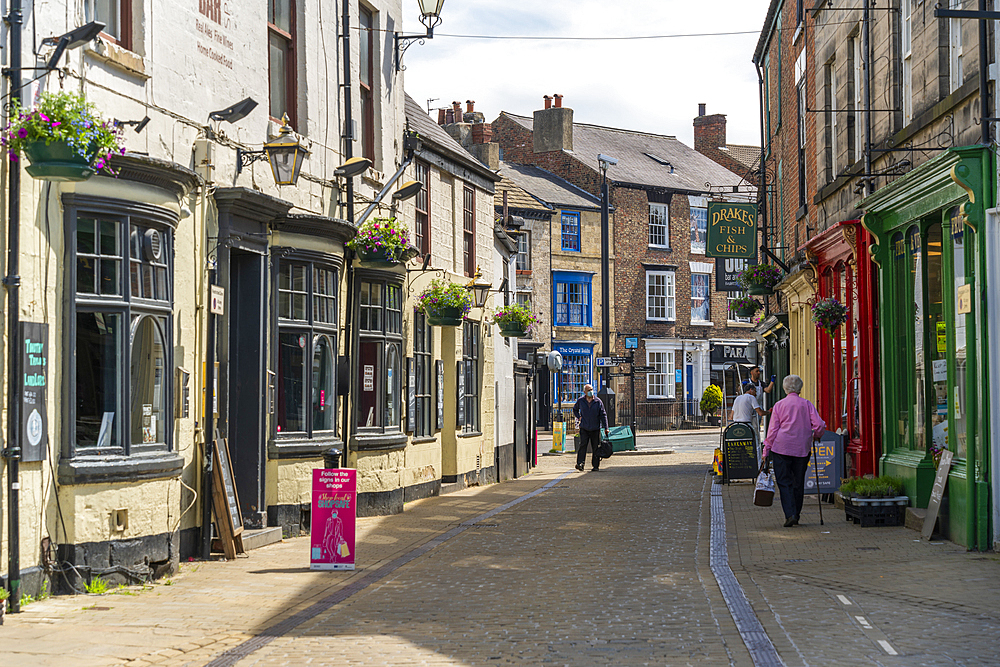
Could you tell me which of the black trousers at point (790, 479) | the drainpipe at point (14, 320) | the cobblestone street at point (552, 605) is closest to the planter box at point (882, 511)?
the cobblestone street at point (552, 605)

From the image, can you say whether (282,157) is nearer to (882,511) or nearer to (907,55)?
(907,55)

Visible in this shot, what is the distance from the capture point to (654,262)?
48.1 metres

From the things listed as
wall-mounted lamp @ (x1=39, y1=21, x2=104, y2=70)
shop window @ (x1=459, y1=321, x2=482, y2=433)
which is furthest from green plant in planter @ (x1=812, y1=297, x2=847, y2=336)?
wall-mounted lamp @ (x1=39, y1=21, x2=104, y2=70)

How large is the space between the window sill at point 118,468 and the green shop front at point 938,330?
7.23 m

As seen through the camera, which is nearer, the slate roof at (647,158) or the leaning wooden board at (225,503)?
the leaning wooden board at (225,503)

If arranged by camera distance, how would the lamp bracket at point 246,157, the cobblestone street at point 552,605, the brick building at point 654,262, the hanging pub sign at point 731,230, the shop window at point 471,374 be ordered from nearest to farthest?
the cobblestone street at point 552,605 → the lamp bracket at point 246,157 → the shop window at point 471,374 → the hanging pub sign at point 731,230 → the brick building at point 654,262

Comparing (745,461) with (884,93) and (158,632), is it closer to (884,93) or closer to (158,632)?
(884,93)

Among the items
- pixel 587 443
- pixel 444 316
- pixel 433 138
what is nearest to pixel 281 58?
pixel 444 316

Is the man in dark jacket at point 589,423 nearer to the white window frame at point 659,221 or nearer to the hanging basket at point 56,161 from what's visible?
the hanging basket at point 56,161

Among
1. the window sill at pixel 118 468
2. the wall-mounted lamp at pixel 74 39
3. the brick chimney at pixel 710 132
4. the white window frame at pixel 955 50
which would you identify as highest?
the brick chimney at pixel 710 132

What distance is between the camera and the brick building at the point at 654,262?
47312 millimetres

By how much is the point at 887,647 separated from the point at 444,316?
37.7 feet

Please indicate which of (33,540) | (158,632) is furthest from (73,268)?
(158,632)

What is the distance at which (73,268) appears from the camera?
8.85m
